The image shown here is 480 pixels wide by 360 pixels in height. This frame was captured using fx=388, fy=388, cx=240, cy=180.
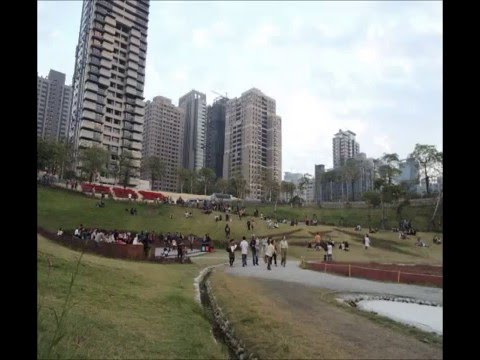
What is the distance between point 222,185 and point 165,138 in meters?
4.81

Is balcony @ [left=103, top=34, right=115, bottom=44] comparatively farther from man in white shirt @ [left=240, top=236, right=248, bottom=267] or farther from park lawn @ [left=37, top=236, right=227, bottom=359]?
park lawn @ [left=37, top=236, right=227, bottom=359]

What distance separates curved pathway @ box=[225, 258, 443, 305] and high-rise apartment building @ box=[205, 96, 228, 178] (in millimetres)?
8276

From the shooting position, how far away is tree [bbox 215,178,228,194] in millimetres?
19906

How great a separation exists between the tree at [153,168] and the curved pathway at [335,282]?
8.35 meters

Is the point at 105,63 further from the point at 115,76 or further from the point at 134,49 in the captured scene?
the point at 134,49

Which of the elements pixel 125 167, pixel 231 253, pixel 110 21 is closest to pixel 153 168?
pixel 125 167

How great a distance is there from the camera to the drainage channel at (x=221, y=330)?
537 cm

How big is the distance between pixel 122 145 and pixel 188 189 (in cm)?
568

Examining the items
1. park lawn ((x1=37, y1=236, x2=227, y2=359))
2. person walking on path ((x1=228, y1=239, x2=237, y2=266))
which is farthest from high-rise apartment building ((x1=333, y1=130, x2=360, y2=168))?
park lawn ((x1=37, y1=236, x2=227, y2=359))

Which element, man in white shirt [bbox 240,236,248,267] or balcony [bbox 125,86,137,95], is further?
balcony [bbox 125,86,137,95]

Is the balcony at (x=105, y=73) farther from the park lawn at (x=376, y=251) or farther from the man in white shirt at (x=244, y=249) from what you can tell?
the park lawn at (x=376, y=251)

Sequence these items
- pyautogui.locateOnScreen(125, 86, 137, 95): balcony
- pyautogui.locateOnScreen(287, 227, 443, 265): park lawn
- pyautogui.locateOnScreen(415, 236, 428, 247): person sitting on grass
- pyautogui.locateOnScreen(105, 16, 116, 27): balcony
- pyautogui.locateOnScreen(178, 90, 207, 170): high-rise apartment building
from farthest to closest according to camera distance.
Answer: pyautogui.locateOnScreen(125, 86, 137, 95): balcony
pyautogui.locateOnScreen(105, 16, 116, 27): balcony
pyautogui.locateOnScreen(178, 90, 207, 170): high-rise apartment building
pyautogui.locateOnScreen(415, 236, 428, 247): person sitting on grass
pyautogui.locateOnScreen(287, 227, 443, 265): park lawn

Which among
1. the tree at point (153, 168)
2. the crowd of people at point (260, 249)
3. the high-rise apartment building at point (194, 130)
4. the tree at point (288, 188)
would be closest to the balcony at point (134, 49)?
the high-rise apartment building at point (194, 130)
